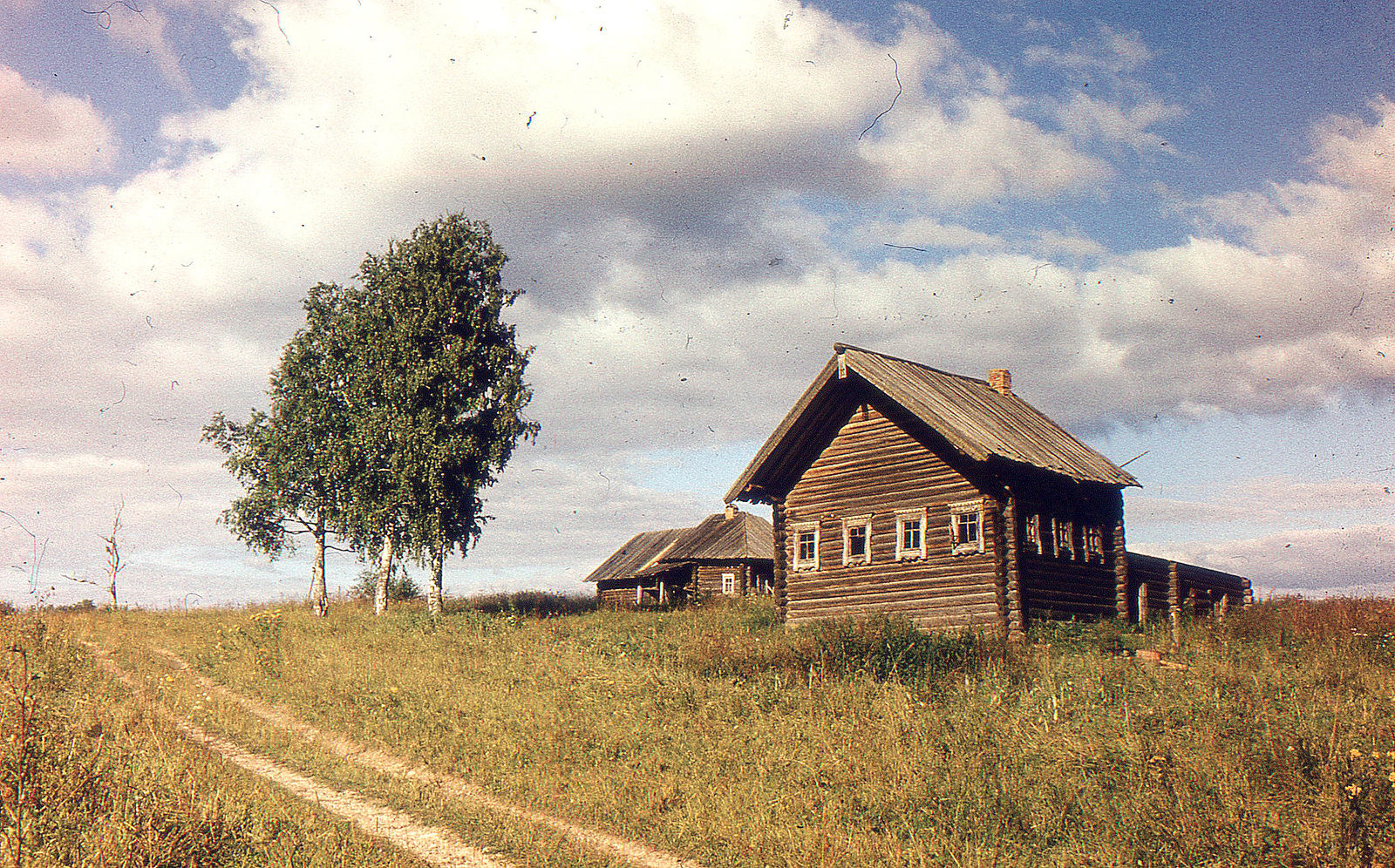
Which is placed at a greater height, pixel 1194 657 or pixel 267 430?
pixel 267 430

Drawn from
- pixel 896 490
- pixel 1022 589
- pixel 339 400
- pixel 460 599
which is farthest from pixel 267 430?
pixel 1022 589

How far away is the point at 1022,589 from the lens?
20578 millimetres

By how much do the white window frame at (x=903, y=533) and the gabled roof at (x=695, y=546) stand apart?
21.9m

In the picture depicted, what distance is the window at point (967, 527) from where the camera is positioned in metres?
20.8

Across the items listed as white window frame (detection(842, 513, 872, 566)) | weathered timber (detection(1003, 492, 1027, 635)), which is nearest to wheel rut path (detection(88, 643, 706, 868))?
white window frame (detection(842, 513, 872, 566))

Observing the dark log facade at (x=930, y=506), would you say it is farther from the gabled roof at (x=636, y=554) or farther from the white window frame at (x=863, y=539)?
the gabled roof at (x=636, y=554)

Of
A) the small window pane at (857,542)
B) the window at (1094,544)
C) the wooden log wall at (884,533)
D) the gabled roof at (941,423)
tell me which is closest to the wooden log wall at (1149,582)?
the window at (1094,544)

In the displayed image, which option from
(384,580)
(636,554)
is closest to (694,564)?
(636,554)

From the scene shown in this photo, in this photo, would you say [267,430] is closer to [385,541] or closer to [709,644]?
[385,541]

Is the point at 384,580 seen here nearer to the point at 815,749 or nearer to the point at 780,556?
the point at 780,556

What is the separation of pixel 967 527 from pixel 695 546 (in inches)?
1068

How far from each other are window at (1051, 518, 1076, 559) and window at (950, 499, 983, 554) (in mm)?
3010

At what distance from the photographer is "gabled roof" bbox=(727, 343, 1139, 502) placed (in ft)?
66.0

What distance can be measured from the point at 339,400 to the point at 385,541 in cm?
583
